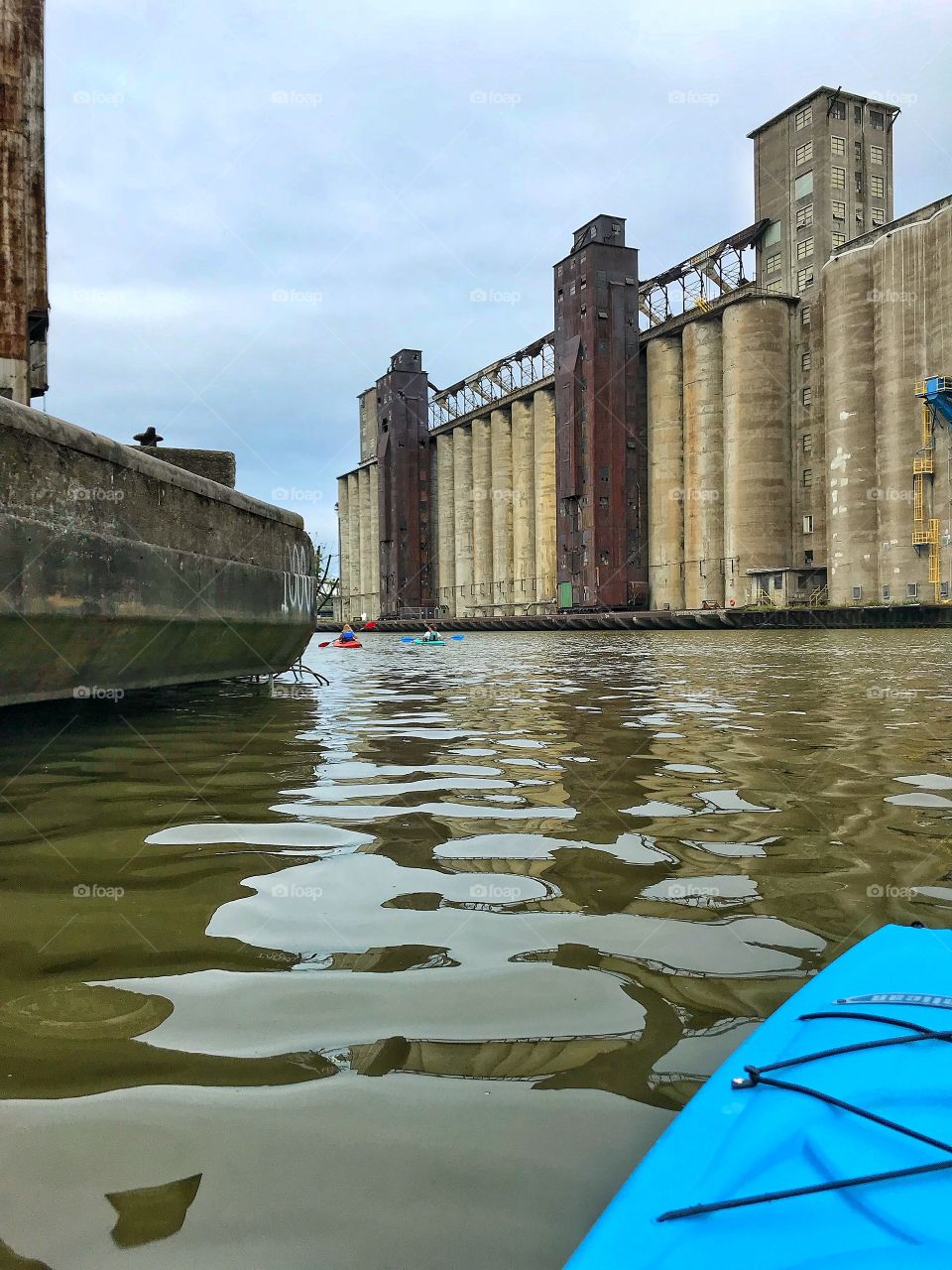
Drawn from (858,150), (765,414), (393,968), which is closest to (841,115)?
(858,150)

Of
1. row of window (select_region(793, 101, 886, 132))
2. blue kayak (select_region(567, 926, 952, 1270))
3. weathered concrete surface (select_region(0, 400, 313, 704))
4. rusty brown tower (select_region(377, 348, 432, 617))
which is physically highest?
row of window (select_region(793, 101, 886, 132))

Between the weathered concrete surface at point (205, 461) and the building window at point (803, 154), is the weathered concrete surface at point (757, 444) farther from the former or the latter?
the weathered concrete surface at point (205, 461)

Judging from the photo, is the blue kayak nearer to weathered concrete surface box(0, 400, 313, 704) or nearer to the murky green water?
the murky green water

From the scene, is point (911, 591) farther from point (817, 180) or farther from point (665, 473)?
point (817, 180)

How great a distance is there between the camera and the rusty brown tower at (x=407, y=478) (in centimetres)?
7144

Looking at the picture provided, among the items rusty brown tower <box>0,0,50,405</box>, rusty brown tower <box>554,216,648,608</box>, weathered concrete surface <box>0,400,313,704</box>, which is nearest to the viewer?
weathered concrete surface <box>0,400,313,704</box>

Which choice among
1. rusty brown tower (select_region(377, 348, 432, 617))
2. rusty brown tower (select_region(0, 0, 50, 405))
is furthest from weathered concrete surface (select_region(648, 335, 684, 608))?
rusty brown tower (select_region(0, 0, 50, 405))

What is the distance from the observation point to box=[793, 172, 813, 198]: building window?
47406 mm

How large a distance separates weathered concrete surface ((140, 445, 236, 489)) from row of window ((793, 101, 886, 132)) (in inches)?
1884

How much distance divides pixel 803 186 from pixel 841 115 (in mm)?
3694

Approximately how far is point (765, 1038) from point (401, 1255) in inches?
31.0

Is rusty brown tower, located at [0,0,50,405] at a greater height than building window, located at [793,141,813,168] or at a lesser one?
lesser

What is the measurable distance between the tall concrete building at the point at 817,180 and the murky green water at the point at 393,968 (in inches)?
1771

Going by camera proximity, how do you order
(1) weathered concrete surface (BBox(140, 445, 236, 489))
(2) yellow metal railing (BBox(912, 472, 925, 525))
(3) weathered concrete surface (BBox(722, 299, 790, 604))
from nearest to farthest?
1. (1) weathered concrete surface (BBox(140, 445, 236, 489))
2. (2) yellow metal railing (BBox(912, 472, 925, 525))
3. (3) weathered concrete surface (BBox(722, 299, 790, 604))
